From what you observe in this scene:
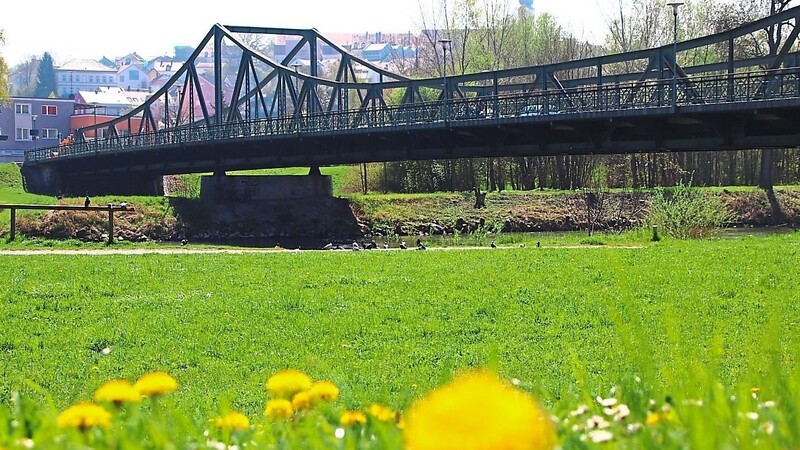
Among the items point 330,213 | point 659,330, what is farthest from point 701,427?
point 330,213

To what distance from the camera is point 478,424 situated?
1.72 m

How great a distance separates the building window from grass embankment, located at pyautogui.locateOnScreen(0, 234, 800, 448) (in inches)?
4250

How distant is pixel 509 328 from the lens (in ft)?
39.1

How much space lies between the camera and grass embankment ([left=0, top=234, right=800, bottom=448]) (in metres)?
8.55

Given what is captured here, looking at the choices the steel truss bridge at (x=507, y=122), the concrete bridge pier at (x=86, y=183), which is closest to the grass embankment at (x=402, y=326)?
the steel truss bridge at (x=507, y=122)

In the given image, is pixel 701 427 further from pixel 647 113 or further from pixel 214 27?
pixel 214 27

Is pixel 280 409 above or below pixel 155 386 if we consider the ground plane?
below

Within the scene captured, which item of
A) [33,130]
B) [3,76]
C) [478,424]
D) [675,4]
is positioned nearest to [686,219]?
[675,4]

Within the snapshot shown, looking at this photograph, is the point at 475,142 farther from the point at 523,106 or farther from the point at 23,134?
the point at 23,134

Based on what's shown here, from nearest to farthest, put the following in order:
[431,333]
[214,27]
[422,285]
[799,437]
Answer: [799,437], [431,333], [422,285], [214,27]

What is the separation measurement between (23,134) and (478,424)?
421ft

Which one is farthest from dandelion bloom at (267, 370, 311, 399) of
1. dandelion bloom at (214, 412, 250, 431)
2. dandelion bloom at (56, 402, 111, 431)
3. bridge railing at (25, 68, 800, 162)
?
bridge railing at (25, 68, 800, 162)

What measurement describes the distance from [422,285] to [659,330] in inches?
213

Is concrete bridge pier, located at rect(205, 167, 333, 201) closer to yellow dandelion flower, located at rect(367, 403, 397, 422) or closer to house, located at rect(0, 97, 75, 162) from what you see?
→ yellow dandelion flower, located at rect(367, 403, 397, 422)
